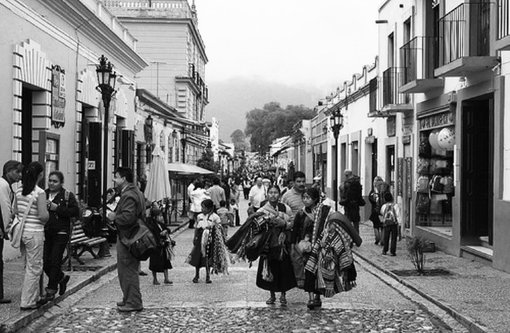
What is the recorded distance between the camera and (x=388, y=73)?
1902 centimetres

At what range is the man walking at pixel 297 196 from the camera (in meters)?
9.83

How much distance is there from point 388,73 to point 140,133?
12.2 meters

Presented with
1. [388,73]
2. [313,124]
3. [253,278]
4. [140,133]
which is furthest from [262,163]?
[253,278]

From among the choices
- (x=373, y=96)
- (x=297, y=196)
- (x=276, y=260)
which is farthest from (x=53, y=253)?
(x=373, y=96)

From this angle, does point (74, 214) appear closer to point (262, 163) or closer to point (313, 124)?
point (313, 124)

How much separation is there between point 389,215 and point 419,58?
4593mm

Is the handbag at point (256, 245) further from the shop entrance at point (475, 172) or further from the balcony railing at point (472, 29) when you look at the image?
the shop entrance at point (475, 172)

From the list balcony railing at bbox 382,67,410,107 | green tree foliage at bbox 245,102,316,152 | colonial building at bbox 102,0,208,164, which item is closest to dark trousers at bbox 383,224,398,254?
balcony railing at bbox 382,67,410,107

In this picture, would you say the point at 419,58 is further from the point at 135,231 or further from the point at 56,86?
the point at 135,231

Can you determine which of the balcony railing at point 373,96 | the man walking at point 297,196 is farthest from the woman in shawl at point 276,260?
the balcony railing at point 373,96

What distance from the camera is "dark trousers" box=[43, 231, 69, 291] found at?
877 cm

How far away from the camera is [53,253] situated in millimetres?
8758

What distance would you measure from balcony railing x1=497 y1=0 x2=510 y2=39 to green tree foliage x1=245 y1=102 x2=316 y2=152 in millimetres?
88104

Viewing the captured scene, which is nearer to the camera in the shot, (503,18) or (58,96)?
(503,18)
